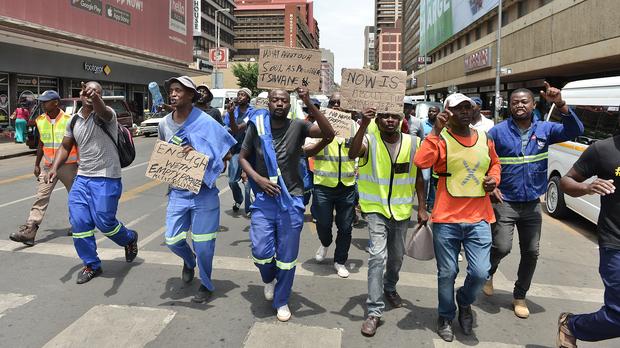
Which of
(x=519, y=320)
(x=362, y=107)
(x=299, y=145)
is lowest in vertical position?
(x=519, y=320)

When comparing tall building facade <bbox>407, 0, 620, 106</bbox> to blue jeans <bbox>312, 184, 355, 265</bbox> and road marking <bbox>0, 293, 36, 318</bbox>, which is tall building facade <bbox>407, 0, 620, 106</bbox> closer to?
blue jeans <bbox>312, 184, 355, 265</bbox>

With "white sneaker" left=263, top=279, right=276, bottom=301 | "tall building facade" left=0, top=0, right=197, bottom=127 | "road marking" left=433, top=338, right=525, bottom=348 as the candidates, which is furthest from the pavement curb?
"road marking" left=433, top=338, right=525, bottom=348

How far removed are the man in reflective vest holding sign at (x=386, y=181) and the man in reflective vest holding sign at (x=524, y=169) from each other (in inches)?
28.8

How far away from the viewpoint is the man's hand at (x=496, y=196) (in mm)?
3773

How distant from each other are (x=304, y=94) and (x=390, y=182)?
104 cm

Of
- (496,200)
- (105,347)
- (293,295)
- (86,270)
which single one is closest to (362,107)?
(496,200)

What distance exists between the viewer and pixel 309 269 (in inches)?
211

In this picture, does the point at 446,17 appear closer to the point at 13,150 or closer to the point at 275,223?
the point at 13,150

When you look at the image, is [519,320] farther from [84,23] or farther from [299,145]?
[84,23]

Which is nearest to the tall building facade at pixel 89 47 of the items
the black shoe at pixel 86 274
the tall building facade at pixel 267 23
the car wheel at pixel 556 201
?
the black shoe at pixel 86 274

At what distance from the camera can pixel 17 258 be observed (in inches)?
217

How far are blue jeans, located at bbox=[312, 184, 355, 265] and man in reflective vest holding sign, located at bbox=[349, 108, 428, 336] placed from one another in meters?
1.08

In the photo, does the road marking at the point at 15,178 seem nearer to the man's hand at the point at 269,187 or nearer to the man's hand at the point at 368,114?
the man's hand at the point at 269,187

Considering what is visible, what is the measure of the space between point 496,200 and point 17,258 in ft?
16.6
